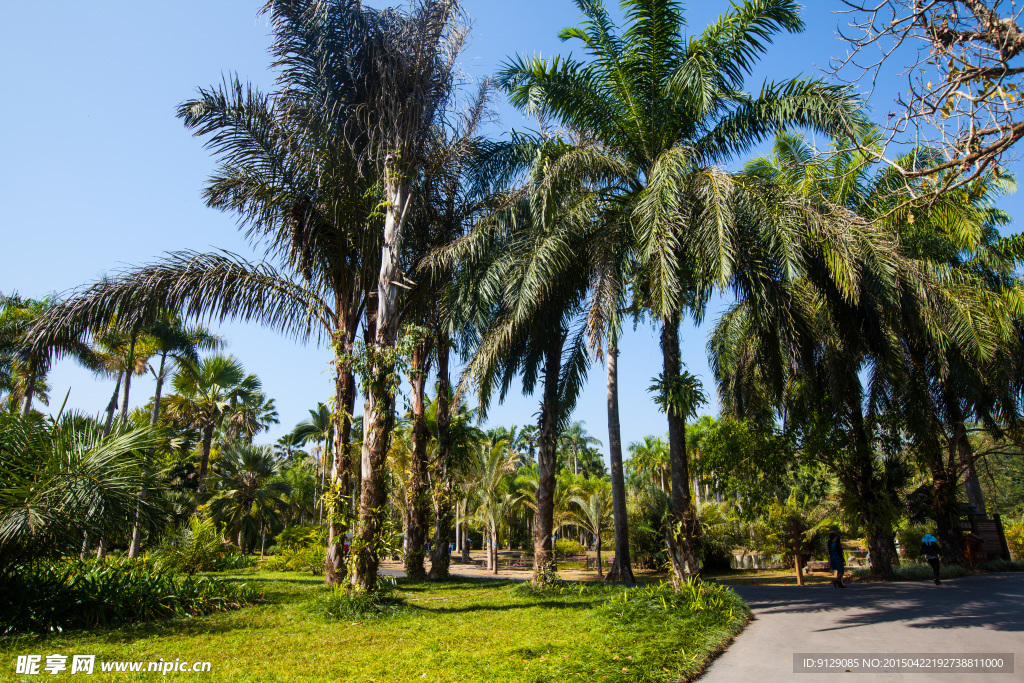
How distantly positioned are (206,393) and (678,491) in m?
26.7

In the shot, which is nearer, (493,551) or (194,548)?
(194,548)

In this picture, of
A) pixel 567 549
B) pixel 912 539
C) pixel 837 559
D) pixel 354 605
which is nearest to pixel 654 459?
pixel 567 549

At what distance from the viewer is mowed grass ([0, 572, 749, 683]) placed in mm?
5410

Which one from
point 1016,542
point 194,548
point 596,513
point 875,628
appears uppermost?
point 596,513

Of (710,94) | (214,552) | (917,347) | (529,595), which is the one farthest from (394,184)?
(917,347)

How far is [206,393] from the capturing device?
29.5 m

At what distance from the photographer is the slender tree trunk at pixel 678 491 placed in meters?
10.1

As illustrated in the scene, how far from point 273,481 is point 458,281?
24.9 metres

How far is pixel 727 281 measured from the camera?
8664mm

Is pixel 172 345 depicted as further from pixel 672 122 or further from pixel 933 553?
pixel 933 553

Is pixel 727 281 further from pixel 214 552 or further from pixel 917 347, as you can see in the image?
pixel 214 552

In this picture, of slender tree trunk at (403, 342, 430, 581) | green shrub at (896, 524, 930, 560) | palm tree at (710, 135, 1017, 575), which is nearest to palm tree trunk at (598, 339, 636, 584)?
palm tree at (710, 135, 1017, 575)

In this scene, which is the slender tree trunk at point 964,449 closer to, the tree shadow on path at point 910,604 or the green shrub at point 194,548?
the tree shadow on path at point 910,604

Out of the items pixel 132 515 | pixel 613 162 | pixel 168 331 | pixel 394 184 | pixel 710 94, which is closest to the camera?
pixel 132 515
